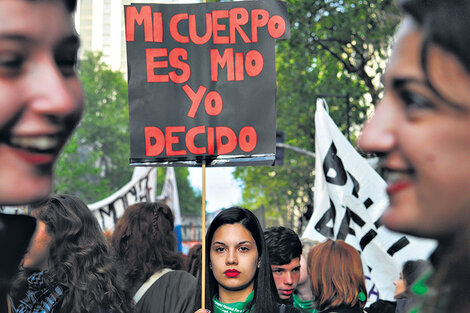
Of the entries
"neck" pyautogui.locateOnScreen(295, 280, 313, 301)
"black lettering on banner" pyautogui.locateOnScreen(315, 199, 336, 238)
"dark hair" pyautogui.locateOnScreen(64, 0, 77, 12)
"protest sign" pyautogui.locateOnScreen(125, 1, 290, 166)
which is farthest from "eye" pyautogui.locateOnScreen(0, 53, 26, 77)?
"black lettering on banner" pyautogui.locateOnScreen(315, 199, 336, 238)

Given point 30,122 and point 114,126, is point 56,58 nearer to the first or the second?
point 30,122

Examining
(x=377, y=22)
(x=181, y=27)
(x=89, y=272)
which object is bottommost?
(x=89, y=272)

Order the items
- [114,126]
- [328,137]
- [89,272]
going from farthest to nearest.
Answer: [114,126]
[328,137]
[89,272]

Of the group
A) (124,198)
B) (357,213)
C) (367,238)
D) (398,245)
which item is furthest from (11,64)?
(124,198)

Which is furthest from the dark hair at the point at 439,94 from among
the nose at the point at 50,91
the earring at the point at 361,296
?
the earring at the point at 361,296

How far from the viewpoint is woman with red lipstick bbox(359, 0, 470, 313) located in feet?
2.83

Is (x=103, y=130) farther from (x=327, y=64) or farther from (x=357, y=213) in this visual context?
(x=357, y=213)

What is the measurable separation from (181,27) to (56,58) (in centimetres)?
346

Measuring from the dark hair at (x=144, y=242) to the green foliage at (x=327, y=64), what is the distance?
9.07 metres

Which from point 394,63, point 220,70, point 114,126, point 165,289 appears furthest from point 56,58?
point 114,126

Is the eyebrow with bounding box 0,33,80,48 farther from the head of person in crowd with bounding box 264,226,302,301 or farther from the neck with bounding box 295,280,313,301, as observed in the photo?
the neck with bounding box 295,280,313,301

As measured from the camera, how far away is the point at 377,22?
653 inches

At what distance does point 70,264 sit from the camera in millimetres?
3643

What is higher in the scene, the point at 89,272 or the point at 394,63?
the point at 394,63
